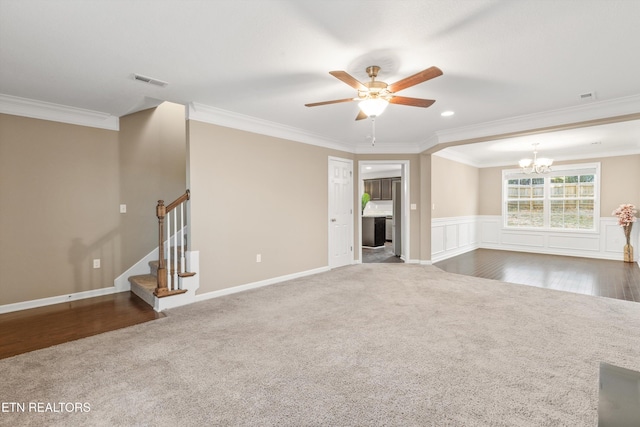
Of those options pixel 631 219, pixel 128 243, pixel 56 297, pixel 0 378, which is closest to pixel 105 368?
pixel 0 378

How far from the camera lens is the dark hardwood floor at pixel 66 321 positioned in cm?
273

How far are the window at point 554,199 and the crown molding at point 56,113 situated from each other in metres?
8.97

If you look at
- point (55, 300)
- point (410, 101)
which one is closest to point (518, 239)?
point (410, 101)

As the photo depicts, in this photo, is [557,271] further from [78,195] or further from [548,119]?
[78,195]

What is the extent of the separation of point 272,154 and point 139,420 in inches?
144

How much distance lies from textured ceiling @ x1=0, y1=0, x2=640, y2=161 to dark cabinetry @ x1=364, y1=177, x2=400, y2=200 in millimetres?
6124

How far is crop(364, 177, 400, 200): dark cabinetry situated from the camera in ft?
32.7

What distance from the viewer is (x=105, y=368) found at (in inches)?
88.0

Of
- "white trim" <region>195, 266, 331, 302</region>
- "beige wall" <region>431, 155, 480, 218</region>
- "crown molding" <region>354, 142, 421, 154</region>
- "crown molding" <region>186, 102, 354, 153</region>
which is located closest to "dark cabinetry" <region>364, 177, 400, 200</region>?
"beige wall" <region>431, 155, 480, 218</region>

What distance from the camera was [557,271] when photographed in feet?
18.0

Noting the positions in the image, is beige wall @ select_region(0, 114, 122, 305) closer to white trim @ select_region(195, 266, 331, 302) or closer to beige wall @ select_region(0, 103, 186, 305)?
beige wall @ select_region(0, 103, 186, 305)

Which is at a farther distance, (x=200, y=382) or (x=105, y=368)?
(x=105, y=368)

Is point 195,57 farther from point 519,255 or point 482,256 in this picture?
point 519,255

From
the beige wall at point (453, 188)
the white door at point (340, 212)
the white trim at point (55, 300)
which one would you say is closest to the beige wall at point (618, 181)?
the beige wall at point (453, 188)
